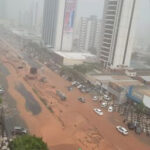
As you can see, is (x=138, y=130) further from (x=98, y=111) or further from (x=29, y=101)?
(x=29, y=101)

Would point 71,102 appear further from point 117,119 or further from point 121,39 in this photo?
point 121,39

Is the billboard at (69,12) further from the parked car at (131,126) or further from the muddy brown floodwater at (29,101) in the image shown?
the parked car at (131,126)

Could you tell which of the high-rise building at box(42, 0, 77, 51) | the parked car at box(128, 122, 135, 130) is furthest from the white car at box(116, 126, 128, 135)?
the high-rise building at box(42, 0, 77, 51)

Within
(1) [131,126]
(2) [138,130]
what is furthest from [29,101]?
(2) [138,130]

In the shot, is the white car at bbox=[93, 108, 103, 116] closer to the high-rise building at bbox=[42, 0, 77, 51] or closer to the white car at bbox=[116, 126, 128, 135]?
the white car at bbox=[116, 126, 128, 135]

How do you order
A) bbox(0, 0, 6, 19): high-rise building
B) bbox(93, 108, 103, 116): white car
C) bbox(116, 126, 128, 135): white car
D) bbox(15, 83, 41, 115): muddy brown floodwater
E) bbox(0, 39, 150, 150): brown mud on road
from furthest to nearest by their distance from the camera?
bbox(0, 0, 6, 19): high-rise building → bbox(93, 108, 103, 116): white car → bbox(15, 83, 41, 115): muddy brown floodwater → bbox(116, 126, 128, 135): white car → bbox(0, 39, 150, 150): brown mud on road

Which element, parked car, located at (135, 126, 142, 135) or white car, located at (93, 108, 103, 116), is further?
white car, located at (93, 108, 103, 116)
